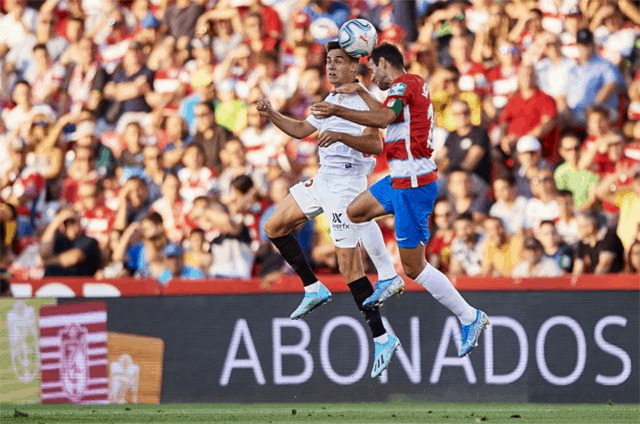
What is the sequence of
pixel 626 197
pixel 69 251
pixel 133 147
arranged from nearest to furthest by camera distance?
pixel 626 197 → pixel 69 251 → pixel 133 147

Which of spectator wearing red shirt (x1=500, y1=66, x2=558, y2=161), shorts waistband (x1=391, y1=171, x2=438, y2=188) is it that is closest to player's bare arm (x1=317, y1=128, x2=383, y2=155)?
shorts waistband (x1=391, y1=171, x2=438, y2=188)

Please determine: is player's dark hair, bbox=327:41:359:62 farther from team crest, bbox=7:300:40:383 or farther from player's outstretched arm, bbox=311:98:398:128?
team crest, bbox=7:300:40:383

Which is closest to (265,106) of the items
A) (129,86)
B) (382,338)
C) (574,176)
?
(382,338)

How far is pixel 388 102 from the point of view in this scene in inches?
471

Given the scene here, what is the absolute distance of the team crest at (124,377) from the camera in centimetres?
1569

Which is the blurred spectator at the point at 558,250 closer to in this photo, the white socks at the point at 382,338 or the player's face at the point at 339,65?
the white socks at the point at 382,338

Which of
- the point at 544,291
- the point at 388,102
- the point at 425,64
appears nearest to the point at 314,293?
the point at 388,102

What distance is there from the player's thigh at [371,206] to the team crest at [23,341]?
482cm

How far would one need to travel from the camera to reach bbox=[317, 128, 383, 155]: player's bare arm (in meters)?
11.9

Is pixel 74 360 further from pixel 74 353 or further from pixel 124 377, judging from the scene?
pixel 124 377

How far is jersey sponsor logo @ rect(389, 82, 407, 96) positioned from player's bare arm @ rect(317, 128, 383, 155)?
0.44 metres

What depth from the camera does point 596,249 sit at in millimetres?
15172

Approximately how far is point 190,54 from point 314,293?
7.16 meters

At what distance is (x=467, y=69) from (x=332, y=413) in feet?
17.3
